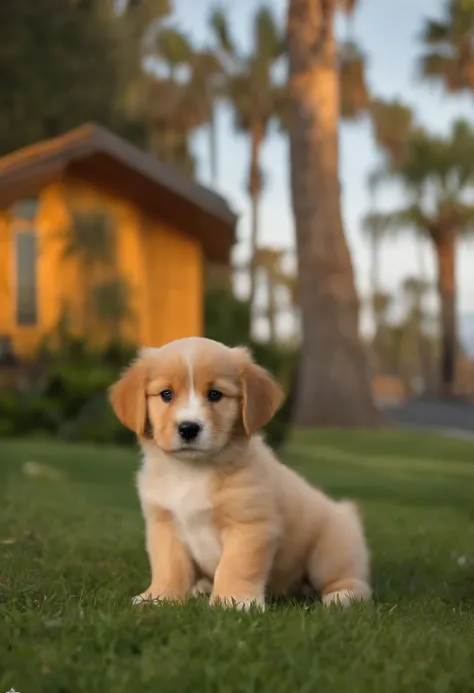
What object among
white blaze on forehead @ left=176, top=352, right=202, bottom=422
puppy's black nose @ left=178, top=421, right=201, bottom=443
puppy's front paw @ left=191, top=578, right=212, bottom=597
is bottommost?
puppy's front paw @ left=191, top=578, right=212, bottom=597

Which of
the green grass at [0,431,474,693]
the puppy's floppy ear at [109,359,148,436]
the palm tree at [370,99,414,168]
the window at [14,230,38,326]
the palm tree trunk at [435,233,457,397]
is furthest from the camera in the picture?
the palm tree trunk at [435,233,457,397]

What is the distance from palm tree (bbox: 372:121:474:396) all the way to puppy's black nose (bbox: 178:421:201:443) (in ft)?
149

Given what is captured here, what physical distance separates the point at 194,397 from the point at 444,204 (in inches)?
1929

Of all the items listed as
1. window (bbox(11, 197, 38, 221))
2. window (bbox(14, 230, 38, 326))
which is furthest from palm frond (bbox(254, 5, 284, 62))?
window (bbox(14, 230, 38, 326))

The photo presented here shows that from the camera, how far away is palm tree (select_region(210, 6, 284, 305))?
138 feet

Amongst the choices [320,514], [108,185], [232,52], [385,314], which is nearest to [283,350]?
[108,185]

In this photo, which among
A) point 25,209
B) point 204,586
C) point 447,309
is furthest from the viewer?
point 447,309

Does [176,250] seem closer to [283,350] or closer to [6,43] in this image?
[283,350]

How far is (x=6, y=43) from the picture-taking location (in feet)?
90.3

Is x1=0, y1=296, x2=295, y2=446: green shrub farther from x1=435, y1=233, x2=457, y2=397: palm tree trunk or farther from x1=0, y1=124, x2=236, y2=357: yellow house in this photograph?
x1=435, y1=233, x2=457, y2=397: palm tree trunk

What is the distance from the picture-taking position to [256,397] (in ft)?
14.3

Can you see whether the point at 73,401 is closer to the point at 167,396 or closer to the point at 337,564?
the point at 337,564

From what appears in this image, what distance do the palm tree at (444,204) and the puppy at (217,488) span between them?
147 feet

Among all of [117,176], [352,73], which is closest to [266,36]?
[352,73]
